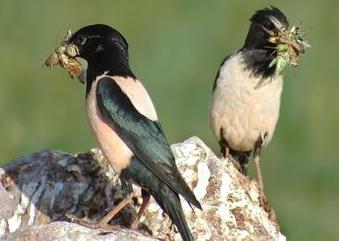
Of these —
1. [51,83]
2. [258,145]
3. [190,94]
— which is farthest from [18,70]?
[258,145]

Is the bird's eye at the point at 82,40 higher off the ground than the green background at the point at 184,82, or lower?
higher

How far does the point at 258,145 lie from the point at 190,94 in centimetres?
421

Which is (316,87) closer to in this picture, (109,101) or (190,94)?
(190,94)

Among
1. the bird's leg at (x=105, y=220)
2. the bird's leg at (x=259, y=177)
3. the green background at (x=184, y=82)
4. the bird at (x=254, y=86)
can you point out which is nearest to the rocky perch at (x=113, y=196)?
the bird's leg at (x=259, y=177)

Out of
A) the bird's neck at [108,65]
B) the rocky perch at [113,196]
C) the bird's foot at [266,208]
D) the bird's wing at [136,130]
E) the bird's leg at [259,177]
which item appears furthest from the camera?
the bird's leg at [259,177]

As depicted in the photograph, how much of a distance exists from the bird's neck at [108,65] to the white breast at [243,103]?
9.40 ft

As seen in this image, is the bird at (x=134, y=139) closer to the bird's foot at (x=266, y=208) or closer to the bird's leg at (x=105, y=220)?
the bird's leg at (x=105, y=220)

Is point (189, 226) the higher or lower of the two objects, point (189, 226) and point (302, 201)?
the higher

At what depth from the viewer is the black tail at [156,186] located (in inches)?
472

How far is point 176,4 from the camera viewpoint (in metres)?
21.8

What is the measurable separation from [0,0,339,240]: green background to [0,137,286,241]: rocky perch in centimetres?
401

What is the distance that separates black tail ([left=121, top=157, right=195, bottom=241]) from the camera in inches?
472

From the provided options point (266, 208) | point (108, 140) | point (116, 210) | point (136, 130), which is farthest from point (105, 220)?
point (266, 208)

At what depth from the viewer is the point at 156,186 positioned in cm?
1204
